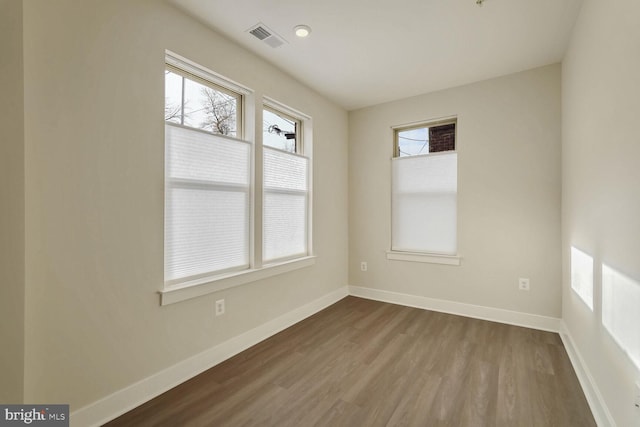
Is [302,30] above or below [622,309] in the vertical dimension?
above

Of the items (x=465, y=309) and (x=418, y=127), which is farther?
(x=418, y=127)

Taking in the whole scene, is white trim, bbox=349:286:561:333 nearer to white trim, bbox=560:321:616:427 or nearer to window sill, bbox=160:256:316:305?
white trim, bbox=560:321:616:427

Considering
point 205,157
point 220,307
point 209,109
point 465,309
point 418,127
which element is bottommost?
point 465,309

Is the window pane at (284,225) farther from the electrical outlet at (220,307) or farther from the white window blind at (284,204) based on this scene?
the electrical outlet at (220,307)

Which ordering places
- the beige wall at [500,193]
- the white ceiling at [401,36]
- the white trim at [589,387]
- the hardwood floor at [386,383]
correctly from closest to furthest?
the white trim at [589,387], the hardwood floor at [386,383], the white ceiling at [401,36], the beige wall at [500,193]

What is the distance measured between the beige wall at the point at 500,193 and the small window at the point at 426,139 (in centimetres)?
13

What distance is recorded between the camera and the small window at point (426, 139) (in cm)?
357

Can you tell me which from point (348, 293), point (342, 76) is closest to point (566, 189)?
point (342, 76)

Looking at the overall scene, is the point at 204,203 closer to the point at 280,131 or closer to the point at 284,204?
the point at 284,204

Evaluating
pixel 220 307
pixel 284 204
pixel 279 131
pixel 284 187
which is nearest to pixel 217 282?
pixel 220 307

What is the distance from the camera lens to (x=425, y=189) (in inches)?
146

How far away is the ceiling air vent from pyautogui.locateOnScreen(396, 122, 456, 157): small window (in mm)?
2087
